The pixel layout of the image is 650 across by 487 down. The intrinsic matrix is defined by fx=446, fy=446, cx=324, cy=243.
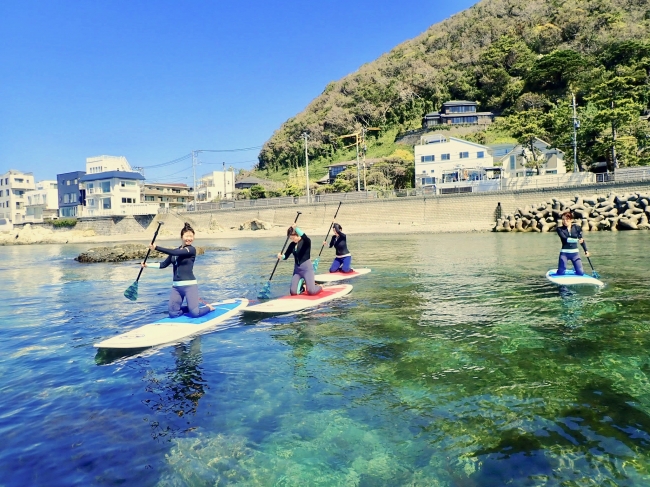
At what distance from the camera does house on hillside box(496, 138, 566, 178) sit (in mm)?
55787

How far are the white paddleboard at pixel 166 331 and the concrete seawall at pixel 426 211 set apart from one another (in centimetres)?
3651

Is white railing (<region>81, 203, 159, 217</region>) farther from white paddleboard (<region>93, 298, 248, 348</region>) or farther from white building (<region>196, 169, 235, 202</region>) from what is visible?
white paddleboard (<region>93, 298, 248, 348</region>)

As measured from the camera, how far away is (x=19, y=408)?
6344mm

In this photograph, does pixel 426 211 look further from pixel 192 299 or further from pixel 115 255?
pixel 192 299

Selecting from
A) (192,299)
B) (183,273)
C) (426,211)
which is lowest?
(192,299)

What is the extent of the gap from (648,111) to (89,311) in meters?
79.8

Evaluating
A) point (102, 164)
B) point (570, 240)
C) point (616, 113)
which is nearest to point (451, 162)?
point (616, 113)

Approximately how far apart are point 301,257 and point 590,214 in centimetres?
3441

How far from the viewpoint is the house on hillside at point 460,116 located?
8650cm

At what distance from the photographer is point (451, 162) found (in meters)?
63.9

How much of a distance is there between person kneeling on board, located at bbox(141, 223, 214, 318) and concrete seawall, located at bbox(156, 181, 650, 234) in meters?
37.0

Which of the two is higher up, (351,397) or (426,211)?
(426,211)

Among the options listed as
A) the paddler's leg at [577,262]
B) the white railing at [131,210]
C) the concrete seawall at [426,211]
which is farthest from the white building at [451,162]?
the paddler's leg at [577,262]

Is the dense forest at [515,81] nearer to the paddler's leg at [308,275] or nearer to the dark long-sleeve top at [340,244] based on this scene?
the dark long-sleeve top at [340,244]
